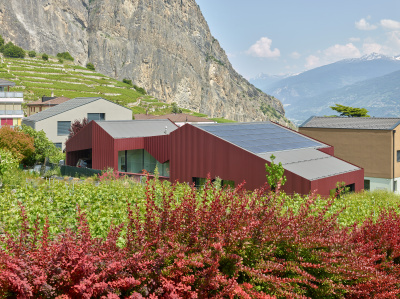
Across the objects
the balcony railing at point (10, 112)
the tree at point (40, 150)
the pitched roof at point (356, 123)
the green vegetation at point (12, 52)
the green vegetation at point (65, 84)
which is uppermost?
the green vegetation at point (12, 52)

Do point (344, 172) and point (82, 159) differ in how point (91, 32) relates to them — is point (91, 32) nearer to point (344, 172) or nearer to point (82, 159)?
point (82, 159)

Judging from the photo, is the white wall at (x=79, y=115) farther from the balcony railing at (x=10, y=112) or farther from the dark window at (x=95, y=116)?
the balcony railing at (x=10, y=112)

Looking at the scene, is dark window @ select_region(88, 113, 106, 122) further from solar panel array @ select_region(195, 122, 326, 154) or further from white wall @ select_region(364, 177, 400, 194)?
white wall @ select_region(364, 177, 400, 194)

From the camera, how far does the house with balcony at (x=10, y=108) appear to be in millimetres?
58078

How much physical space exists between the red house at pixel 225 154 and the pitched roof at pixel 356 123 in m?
7.66

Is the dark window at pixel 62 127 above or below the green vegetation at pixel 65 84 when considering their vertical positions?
below

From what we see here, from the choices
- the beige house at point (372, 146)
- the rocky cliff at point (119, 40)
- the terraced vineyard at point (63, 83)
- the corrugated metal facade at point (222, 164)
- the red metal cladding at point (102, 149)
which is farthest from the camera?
the rocky cliff at point (119, 40)

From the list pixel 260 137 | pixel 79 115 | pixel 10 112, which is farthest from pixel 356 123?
pixel 10 112

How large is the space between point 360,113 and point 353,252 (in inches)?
3167

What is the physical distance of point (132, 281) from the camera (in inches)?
216

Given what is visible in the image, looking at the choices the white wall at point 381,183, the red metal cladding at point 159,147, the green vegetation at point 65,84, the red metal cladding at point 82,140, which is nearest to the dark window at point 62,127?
the red metal cladding at point 82,140

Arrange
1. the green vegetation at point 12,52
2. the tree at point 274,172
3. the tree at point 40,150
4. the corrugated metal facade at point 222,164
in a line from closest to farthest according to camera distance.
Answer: the tree at point 274,172
the corrugated metal facade at point 222,164
the tree at point 40,150
the green vegetation at point 12,52

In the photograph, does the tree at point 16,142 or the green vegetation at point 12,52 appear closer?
the tree at point 16,142

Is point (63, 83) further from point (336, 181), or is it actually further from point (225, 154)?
point (336, 181)
